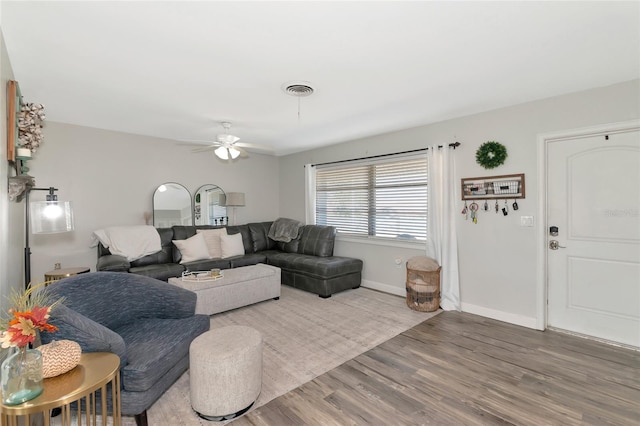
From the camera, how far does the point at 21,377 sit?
4.11ft

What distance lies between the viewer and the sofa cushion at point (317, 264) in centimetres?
446

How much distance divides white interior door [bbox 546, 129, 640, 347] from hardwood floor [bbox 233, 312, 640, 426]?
27 centimetres

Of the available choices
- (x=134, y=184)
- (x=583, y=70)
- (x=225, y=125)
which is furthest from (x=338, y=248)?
(x=583, y=70)

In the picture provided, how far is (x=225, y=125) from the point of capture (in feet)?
13.4

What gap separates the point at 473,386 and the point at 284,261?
3259mm

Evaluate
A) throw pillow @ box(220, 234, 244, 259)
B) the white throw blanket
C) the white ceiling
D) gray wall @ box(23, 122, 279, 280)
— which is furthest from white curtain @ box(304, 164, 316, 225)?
the white throw blanket

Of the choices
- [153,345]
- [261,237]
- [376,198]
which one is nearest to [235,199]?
[261,237]

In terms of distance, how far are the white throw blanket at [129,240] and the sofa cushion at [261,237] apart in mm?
1687

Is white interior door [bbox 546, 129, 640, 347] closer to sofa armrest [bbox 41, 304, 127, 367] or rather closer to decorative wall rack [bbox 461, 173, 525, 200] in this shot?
decorative wall rack [bbox 461, 173, 525, 200]

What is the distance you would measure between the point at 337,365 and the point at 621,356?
2.57 meters

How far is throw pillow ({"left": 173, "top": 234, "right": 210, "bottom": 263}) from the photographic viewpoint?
452 cm

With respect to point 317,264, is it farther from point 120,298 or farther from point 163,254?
point 120,298

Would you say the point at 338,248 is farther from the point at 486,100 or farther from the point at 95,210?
the point at 95,210

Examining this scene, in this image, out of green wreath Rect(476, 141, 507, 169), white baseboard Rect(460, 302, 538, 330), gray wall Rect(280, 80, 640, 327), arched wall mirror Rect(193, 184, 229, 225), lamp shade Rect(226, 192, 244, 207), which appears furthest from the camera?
lamp shade Rect(226, 192, 244, 207)
